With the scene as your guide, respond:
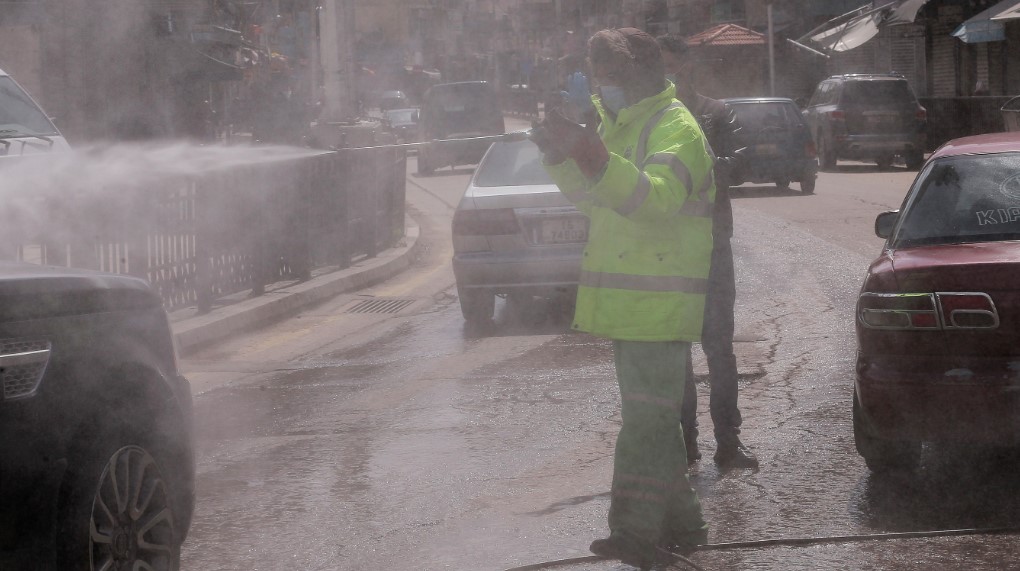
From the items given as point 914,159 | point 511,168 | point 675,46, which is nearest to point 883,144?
point 914,159

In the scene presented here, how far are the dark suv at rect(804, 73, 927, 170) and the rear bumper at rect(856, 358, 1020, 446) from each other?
74.0 ft

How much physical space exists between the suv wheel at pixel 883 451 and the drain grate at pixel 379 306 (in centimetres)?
653

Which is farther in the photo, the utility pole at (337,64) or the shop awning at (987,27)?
the shop awning at (987,27)

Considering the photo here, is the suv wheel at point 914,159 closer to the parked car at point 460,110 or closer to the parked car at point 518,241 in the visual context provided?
the parked car at point 460,110

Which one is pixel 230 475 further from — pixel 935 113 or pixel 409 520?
pixel 935 113

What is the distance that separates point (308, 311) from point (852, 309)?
14.6 feet

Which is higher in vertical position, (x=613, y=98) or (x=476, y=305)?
(x=613, y=98)

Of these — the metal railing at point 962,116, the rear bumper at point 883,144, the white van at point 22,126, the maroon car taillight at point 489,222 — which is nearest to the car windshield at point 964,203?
the maroon car taillight at point 489,222

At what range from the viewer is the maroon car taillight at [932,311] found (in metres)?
4.99

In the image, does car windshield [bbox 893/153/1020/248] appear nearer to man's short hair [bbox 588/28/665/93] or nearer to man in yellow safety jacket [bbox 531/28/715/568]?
man in yellow safety jacket [bbox 531/28/715/568]

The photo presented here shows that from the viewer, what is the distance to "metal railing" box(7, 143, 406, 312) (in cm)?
883

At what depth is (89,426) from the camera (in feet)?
12.1

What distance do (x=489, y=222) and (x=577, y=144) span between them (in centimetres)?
601

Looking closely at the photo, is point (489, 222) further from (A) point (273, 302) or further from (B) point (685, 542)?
(B) point (685, 542)
